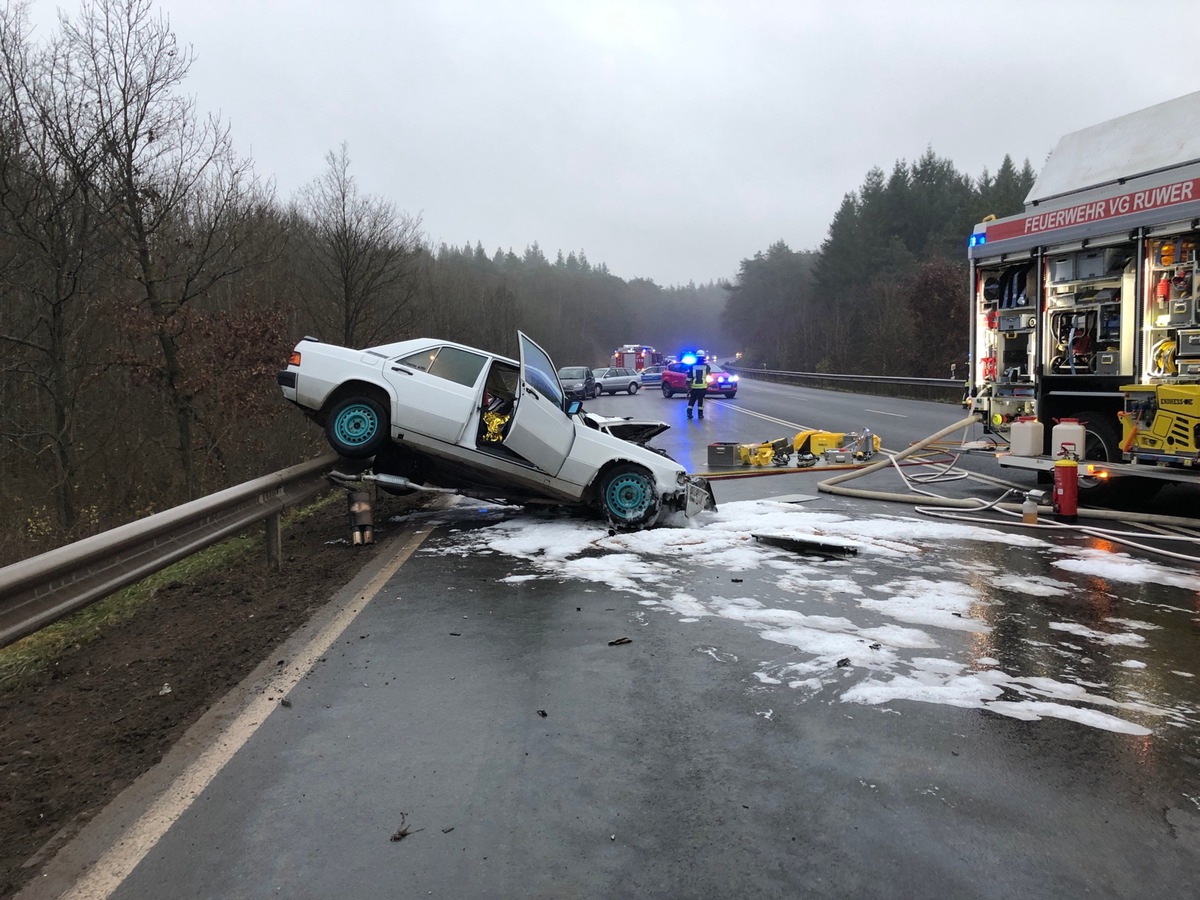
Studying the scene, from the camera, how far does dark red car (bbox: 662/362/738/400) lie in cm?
3722

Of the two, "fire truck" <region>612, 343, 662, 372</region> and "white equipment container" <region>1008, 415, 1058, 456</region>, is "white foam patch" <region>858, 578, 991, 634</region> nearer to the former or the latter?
"white equipment container" <region>1008, 415, 1058, 456</region>

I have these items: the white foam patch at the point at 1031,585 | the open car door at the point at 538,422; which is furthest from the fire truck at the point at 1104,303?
the open car door at the point at 538,422

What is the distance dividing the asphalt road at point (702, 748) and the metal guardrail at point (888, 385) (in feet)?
54.7

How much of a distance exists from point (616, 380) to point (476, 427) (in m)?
36.1

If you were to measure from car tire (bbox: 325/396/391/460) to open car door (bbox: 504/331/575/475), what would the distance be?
1.33 metres

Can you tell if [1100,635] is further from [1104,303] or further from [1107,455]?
[1104,303]

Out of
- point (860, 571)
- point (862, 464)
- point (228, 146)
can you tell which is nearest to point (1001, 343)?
point (862, 464)

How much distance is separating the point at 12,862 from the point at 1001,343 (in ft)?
37.4

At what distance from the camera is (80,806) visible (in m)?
3.26

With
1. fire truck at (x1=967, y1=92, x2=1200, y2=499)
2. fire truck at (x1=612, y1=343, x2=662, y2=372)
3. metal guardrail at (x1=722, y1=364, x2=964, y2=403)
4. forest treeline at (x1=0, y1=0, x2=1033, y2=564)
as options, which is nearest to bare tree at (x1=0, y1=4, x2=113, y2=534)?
forest treeline at (x1=0, y1=0, x2=1033, y2=564)

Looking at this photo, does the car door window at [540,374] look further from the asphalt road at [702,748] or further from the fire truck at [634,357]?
the fire truck at [634,357]

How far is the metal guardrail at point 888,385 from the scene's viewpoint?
101 ft

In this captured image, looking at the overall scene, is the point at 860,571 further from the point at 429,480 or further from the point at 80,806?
the point at 80,806

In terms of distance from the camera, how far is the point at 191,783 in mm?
3418
